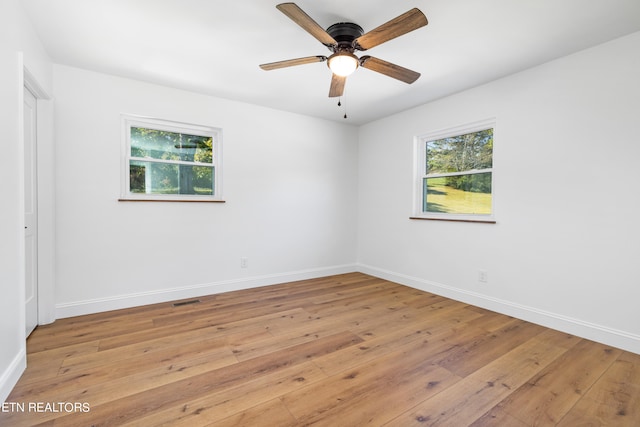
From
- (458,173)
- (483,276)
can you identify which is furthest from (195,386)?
(458,173)

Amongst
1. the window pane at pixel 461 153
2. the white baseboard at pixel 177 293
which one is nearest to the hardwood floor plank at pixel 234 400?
the white baseboard at pixel 177 293

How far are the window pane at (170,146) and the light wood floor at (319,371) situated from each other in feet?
5.72

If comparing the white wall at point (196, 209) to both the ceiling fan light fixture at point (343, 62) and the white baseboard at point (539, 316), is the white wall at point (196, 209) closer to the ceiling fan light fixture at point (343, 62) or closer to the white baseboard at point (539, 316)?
the white baseboard at point (539, 316)

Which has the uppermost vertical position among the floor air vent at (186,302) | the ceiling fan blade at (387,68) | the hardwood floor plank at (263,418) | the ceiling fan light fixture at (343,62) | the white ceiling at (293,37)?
the white ceiling at (293,37)

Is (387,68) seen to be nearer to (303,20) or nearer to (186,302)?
(303,20)

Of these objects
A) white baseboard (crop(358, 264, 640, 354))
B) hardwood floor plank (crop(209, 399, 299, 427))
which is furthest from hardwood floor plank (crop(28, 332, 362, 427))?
white baseboard (crop(358, 264, 640, 354))

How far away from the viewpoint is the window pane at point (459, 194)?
129 inches

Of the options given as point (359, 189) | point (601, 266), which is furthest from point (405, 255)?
point (601, 266)

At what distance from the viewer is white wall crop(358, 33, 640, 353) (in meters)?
2.27

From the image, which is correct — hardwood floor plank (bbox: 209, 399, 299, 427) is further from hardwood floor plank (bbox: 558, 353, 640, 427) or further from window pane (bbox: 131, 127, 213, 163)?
window pane (bbox: 131, 127, 213, 163)

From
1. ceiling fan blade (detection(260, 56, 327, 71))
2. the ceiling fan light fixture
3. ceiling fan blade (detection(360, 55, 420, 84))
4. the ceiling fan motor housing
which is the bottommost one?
the ceiling fan light fixture

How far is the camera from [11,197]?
173 centimetres

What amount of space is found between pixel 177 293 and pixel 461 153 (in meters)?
3.81

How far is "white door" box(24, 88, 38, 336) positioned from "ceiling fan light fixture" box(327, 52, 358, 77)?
248cm
